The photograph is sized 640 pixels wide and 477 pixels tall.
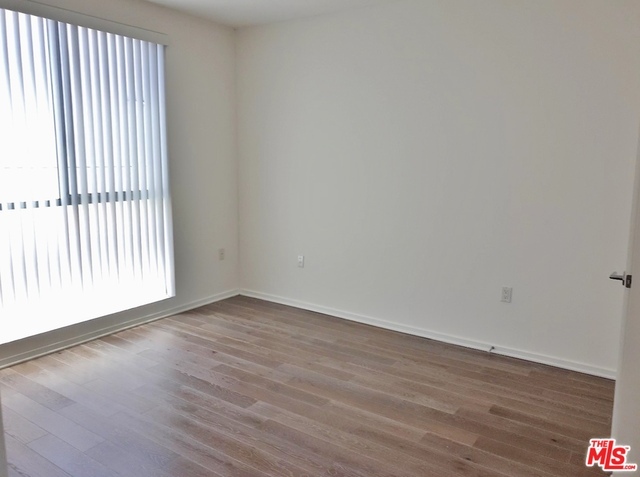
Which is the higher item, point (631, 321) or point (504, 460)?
point (631, 321)

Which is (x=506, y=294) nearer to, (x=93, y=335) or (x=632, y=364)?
(x=632, y=364)

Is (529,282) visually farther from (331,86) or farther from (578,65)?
(331,86)

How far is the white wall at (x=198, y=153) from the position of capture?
401 centimetres

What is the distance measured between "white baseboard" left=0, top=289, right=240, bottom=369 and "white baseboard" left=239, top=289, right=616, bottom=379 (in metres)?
0.53

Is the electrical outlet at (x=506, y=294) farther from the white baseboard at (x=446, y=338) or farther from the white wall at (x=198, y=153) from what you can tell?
the white wall at (x=198, y=153)

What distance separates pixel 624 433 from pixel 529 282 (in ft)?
5.30

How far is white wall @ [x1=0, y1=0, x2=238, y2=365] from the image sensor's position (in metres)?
4.01

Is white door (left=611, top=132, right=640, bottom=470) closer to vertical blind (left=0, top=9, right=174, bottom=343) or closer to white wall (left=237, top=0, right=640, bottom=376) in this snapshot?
white wall (left=237, top=0, right=640, bottom=376)

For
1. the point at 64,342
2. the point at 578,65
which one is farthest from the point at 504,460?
the point at 64,342

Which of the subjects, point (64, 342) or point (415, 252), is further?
point (415, 252)

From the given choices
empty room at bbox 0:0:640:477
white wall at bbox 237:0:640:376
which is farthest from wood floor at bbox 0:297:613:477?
white wall at bbox 237:0:640:376

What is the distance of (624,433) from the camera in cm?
182

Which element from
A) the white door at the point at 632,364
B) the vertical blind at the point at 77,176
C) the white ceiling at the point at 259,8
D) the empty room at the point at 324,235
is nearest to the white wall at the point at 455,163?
the empty room at the point at 324,235

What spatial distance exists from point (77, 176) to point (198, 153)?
3.76 ft
